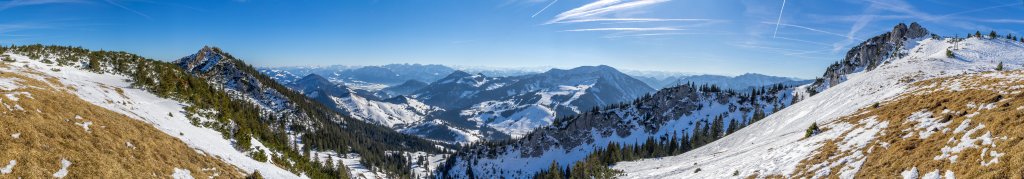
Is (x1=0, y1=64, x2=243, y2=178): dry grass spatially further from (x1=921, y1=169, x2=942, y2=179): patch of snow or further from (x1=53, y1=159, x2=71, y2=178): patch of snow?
(x1=921, y1=169, x2=942, y2=179): patch of snow

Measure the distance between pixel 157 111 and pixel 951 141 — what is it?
80598mm

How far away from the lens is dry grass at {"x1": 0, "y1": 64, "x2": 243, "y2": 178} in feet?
85.1

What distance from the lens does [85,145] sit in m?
30.5

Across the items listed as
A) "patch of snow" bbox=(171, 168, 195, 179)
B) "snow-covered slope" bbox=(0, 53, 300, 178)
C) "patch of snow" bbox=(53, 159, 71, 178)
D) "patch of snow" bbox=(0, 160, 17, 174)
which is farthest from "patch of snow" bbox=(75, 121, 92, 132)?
"patch of snow" bbox=(0, 160, 17, 174)

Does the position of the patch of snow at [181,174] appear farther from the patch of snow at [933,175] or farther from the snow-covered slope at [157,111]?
the patch of snow at [933,175]

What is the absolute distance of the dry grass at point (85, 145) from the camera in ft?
85.1

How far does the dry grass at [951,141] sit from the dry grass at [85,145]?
48.7m

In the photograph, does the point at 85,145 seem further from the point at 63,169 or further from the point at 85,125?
the point at 85,125

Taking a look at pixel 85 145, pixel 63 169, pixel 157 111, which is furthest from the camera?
pixel 157 111

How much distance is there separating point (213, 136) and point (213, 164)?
1789 centimetres

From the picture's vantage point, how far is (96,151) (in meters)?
30.3

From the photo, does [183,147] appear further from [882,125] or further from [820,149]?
[882,125]

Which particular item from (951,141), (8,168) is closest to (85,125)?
(8,168)

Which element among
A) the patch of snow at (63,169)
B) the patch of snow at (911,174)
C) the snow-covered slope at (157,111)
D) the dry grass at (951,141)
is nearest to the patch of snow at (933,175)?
the dry grass at (951,141)
